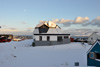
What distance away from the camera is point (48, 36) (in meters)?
37.2

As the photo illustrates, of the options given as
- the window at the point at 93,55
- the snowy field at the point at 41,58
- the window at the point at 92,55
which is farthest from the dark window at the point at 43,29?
the window at the point at 93,55

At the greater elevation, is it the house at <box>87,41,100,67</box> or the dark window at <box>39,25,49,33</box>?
the dark window at <box>39,25,49,33</box>

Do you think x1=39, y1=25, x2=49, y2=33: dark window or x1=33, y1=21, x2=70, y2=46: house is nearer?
x1=33, y1=21, x2=70, y2=46: house

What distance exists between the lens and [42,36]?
36875 mm

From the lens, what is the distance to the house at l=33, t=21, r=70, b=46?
36.6 m

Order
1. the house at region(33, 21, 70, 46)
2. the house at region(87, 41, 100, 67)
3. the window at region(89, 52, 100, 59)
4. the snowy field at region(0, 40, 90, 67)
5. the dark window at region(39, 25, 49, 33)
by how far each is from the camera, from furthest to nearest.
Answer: the dark window at region(39, 25, 49, 33) < the house at region(33, 21, 70, 46) < the snowy field at region(0, 40, 90, 67) < the window at region(89, 52, 100, 59) < the house at region(87, 41, 100, 67)

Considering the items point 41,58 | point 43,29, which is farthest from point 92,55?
point 43,29

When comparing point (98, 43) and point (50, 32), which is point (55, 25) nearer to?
point (50, 32)

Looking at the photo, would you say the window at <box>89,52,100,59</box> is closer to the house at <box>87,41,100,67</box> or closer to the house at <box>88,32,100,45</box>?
the house at <box>87,41,100,67</box>

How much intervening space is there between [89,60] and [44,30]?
24.6 metres

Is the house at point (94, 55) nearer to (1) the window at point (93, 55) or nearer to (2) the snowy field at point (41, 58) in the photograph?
(1) the window at point (93, 55)

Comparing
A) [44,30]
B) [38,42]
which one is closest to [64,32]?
[44,30]

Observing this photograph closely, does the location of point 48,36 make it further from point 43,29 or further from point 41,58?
point 41,58

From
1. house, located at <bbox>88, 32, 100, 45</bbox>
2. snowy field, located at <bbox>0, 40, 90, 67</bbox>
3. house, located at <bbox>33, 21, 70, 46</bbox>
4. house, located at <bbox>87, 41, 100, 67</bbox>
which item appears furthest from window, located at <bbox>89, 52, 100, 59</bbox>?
house, located at <bbox>88, 32, 100, 45</bbox>
